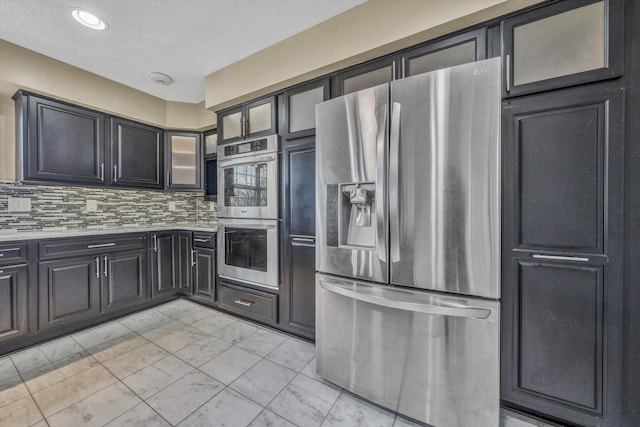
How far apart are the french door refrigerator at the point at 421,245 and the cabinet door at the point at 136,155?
8.75 feet

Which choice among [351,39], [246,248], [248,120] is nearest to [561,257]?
[351,39]

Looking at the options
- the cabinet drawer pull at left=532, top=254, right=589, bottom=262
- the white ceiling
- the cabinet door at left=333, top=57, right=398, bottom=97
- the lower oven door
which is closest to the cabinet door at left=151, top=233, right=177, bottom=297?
the lower oven door

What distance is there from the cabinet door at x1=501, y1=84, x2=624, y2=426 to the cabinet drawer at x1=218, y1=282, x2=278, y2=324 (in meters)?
1.76

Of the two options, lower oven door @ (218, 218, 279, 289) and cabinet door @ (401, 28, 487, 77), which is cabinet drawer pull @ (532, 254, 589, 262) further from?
lower oven door @ (218, 218, 279, 289)

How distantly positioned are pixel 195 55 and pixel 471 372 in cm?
308

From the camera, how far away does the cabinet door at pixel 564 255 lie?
1190mm

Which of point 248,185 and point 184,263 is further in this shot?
point 184,263

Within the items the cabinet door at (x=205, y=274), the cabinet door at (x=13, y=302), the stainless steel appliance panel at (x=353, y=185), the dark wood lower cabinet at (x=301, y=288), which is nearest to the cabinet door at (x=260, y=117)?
the stainless steel appliance panel at (x=353, y=185)

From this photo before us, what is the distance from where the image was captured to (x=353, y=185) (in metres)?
1.52

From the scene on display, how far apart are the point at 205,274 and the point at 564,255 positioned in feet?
10.1

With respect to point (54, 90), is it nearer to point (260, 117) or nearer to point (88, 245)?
point (88, 245)

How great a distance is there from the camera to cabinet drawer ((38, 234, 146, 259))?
2.17 meters

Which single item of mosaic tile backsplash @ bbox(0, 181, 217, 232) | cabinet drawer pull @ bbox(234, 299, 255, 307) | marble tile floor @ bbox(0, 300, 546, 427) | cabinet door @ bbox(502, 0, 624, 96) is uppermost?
cabinet door @ bbox(502, 0, 624, 96)

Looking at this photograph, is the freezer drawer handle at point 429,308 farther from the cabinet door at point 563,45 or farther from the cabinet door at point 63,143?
the cabinet door at point 63,143
